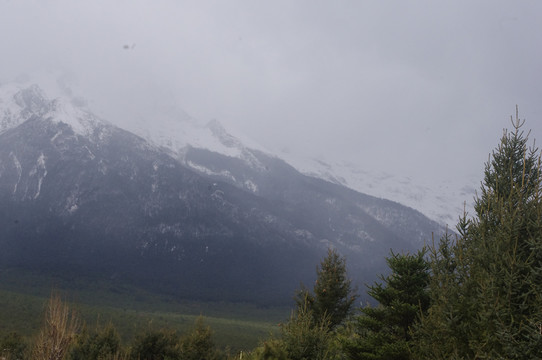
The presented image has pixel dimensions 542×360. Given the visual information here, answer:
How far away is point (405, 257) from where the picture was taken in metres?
17.9

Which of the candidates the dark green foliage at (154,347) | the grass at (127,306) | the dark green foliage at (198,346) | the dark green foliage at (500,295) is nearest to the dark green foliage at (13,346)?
the dark green foliage at (154,347)

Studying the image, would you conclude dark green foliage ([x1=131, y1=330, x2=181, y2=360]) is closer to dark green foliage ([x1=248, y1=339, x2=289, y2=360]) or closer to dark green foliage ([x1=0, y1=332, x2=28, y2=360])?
dark green foliage ([x1=0, y1=332, x2=28, y2=360])

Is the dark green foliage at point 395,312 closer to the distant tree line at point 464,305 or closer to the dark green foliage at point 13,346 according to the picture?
the distant tree line at point 464,305

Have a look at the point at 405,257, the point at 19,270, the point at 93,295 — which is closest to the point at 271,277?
the point at 93,295

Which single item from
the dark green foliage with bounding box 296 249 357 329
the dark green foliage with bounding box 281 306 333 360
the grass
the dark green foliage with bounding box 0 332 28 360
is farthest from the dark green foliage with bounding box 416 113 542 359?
the grass

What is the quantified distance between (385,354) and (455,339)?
5.22 metres

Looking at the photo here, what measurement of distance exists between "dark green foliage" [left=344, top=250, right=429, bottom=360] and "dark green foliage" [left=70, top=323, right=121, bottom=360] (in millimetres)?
13695

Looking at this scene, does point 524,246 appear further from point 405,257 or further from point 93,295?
point 93,295

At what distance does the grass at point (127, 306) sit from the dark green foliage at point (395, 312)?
187ft

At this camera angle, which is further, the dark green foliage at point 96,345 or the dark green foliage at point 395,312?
the dark green foliage at point 96,345

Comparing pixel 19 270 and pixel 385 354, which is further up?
pixel 385 354

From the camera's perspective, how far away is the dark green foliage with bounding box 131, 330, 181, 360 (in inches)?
967

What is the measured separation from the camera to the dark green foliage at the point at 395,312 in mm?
16016

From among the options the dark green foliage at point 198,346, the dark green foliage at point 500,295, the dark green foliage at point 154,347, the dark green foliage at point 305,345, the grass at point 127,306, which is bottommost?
the grass at point 127,306
